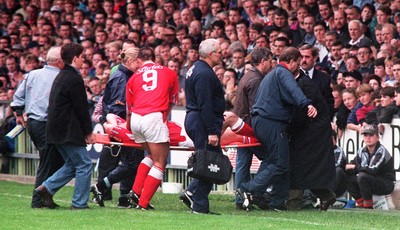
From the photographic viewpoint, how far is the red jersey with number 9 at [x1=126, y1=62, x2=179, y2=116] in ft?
51.7

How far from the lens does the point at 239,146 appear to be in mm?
16703

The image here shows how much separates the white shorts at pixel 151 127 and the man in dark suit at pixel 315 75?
2276 mm

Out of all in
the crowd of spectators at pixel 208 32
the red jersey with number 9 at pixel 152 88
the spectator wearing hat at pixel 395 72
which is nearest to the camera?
the red jersey with number 9 at pixel 152 88

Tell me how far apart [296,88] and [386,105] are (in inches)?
92.9

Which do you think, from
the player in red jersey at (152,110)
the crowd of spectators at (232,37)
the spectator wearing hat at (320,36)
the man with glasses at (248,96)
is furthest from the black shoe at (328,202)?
the spectator wearing hat at (320,36)

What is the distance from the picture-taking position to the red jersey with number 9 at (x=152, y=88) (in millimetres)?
15766

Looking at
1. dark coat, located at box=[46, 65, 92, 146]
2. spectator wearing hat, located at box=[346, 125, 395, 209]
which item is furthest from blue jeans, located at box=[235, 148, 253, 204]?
dark coat, located at box=[46, 65, 92, 146]

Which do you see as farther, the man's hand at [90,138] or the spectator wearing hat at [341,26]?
the spectator wearing hat at [341,26]

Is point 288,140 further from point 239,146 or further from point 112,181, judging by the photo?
point 112,181

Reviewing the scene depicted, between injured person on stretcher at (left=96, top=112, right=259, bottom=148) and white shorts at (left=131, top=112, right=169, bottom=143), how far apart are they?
555 millimetres

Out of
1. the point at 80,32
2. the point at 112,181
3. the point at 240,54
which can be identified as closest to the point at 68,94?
the point at 112,181

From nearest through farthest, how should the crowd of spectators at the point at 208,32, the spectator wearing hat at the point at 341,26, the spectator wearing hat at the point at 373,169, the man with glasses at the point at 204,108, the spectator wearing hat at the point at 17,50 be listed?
the man with glasses at the point at 204,108 < the spectator wearing hat at the point at 373,169 < the crowd of spectators at the point at 208,32 < the spectator wearing hat at the point at 341,26 < the spectator wearing hat at the point at 17,50

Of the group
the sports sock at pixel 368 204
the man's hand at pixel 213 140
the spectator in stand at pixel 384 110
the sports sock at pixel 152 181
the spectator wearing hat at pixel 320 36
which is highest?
the spectator wearing hat at pixel 320 36

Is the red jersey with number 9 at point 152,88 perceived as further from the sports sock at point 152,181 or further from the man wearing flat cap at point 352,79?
the man wearing flat cap at point 352,79
